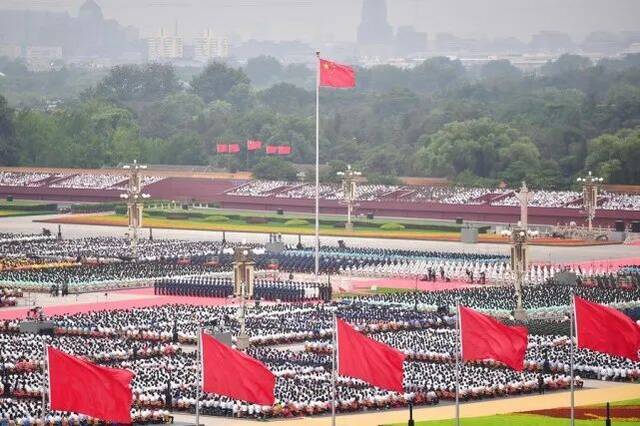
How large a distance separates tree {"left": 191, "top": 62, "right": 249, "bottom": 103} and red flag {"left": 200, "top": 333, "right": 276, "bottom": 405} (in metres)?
162

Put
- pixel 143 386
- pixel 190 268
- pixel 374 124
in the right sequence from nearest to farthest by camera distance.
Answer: pixel 143 386, pixel 190 268, pixel 374 124

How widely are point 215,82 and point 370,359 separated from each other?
163m

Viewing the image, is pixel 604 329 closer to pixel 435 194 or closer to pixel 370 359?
pixel 370 359

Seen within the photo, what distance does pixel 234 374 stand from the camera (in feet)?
116

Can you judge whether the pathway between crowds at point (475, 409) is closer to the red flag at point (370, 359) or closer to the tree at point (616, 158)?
the red flag at point (370, 359)

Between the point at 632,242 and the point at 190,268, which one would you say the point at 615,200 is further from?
the point at 190,268

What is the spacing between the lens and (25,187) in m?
130

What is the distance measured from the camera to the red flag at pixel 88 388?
3353 centimetres

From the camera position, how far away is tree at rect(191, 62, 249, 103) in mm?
198125

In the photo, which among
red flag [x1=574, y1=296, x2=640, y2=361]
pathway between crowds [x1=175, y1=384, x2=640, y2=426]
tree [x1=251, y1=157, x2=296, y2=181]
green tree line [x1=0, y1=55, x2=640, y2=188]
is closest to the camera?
red flag [x1=574, y1=296, x2=640, y2=361]

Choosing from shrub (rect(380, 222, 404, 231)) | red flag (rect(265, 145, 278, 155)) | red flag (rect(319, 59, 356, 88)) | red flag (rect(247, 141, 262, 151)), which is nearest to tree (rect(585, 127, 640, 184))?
shrub (rect(380, 222, 404, 231))

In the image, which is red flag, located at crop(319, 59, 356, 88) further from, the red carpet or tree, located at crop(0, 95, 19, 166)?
tree, located at crop(0, 95, 19, 166)

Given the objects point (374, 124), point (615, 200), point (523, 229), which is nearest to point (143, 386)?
point (523, 229)

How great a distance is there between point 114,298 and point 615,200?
147 feet
